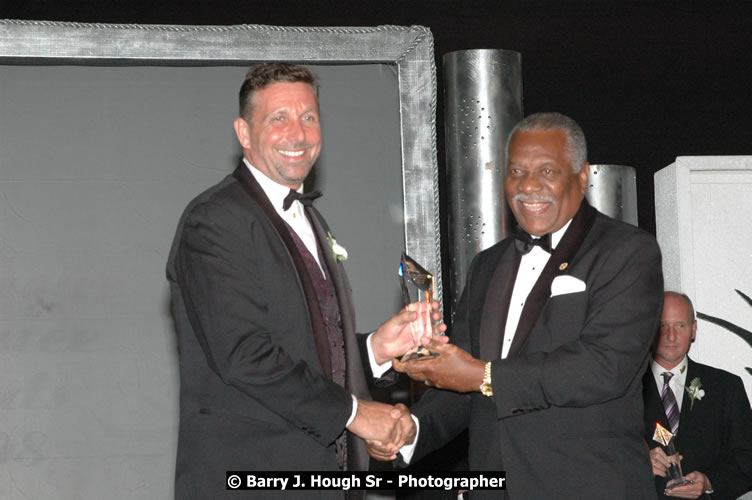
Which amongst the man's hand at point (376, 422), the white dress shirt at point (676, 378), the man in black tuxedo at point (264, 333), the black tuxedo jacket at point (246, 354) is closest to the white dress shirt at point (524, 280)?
the man's hand at point (376, 422)

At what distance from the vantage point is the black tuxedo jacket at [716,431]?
469 cm

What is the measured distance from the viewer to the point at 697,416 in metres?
4.81

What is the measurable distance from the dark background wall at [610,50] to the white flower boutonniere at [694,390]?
0.94m

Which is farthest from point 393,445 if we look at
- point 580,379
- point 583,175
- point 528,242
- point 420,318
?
point 583,175

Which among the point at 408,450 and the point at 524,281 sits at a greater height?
the point at 524,281

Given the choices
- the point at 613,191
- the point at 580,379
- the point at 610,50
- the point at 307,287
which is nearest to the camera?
the point at 307,287

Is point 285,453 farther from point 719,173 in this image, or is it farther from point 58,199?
point 719,173

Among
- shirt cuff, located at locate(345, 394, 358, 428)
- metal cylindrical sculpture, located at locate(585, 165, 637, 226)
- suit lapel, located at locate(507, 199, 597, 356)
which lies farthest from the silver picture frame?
shirt cuff, located at locate(345, 394, 358, 428)

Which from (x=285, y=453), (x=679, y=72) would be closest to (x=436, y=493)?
(x=285, y=453)

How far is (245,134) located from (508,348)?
1.14 metres

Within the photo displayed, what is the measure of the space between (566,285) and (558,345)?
199 millimetres

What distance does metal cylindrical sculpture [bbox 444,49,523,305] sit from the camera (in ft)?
15.0

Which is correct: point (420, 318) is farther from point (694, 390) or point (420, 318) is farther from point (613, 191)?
point (694, 390)

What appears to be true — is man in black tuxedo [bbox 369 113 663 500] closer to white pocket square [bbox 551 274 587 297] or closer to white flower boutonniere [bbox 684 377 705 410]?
white pocket square [bbox 551 274 587 297]
